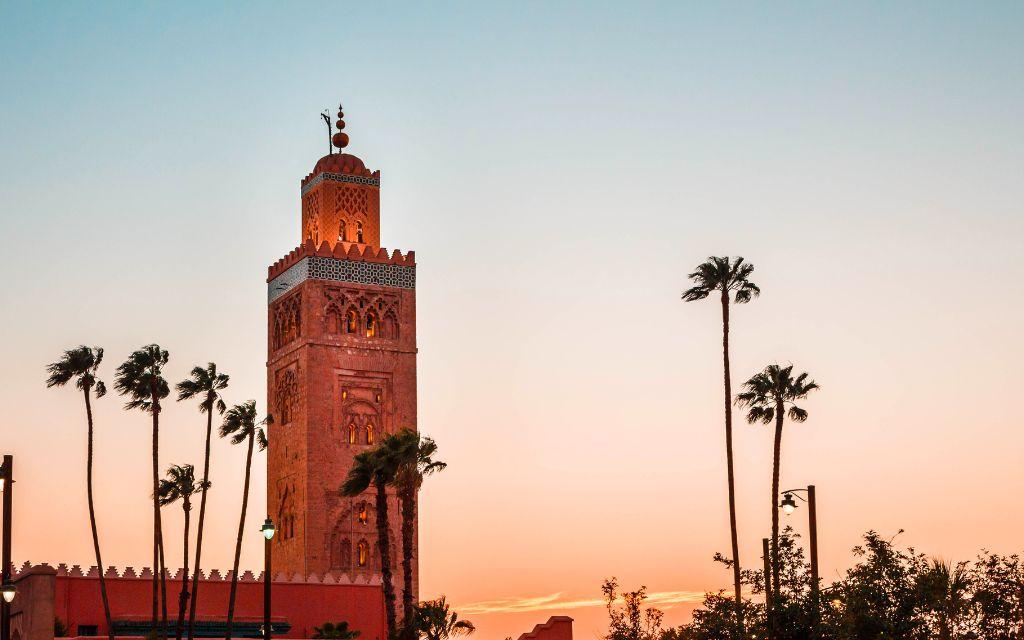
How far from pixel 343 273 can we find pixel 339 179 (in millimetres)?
3948

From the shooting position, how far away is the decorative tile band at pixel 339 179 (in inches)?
2795

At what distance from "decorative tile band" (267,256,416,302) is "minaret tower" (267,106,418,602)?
0.13 ft

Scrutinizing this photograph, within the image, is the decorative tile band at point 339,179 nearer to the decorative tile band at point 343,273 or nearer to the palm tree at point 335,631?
the decorative tile band at point 343,273

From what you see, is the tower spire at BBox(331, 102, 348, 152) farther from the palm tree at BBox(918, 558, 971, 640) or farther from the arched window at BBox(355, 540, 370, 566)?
the palm tree at BBox(918, 558, 971, 640)

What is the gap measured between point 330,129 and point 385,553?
93.2 feet

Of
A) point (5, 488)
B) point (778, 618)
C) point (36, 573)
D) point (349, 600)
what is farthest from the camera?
point (349, 600)

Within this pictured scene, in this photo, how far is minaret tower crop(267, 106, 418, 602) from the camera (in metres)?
67.4

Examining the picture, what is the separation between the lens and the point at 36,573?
130 ft

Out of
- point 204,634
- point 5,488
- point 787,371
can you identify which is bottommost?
point 204,634

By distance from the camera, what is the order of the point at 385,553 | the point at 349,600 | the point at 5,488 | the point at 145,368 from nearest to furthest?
the point at 5,488 < the point at 385,553 < the point at 145,368 < the point at 349,600

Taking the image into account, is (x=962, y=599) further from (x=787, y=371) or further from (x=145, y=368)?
(x=145, y=368)

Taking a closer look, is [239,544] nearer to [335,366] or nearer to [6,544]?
[335,366]

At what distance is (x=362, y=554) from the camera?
67500 millimetres

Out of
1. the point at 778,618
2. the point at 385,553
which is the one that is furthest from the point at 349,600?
the point at 778,618
